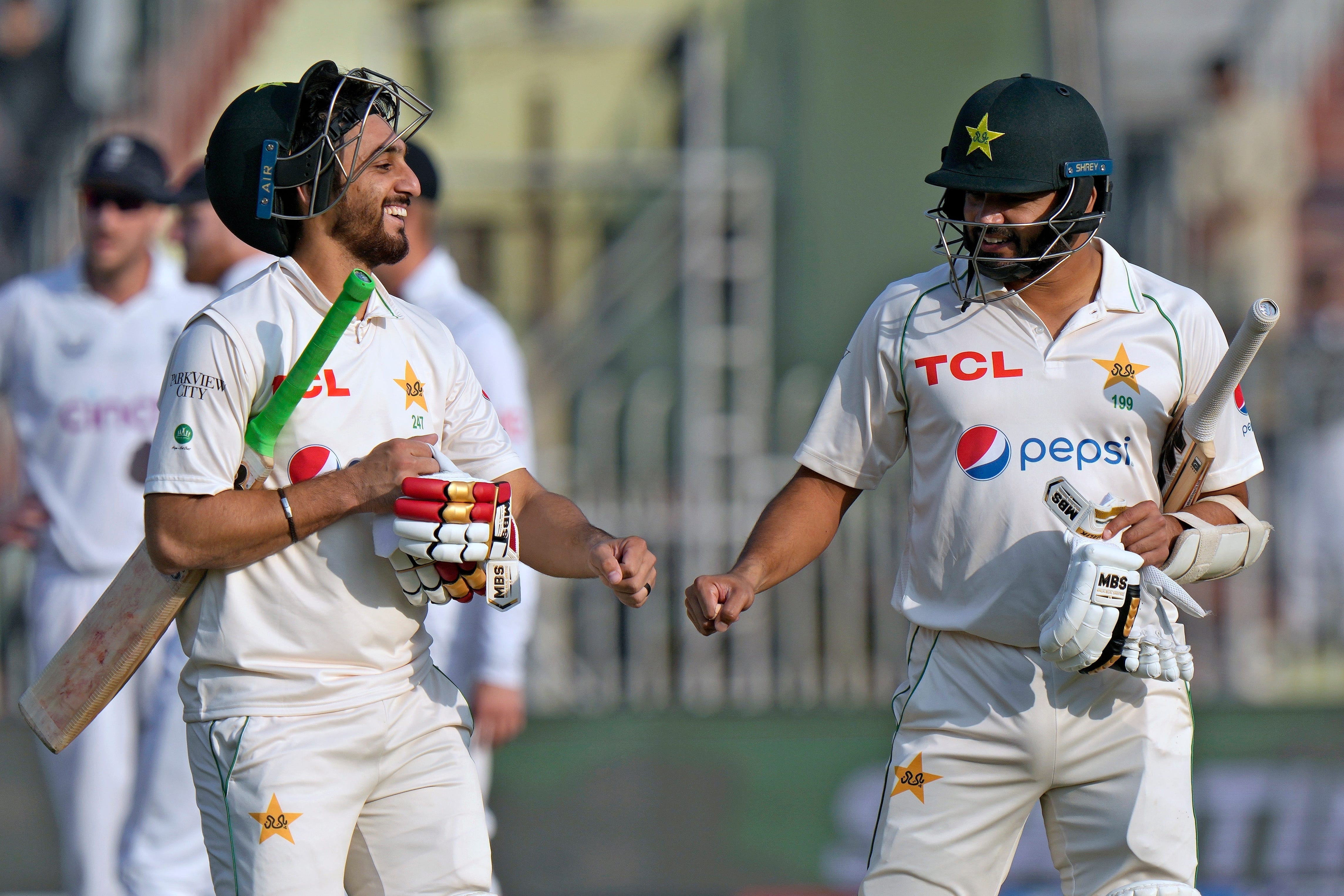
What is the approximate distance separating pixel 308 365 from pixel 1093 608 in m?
1.51

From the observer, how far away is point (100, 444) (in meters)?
4.50

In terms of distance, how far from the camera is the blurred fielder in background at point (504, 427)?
4508mm

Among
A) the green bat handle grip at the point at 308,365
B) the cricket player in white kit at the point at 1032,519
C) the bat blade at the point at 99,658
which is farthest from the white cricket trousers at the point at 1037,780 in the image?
the bat blade at the point at 99,658

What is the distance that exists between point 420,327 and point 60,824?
2.54 metres

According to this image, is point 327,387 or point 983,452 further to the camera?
point 983,452

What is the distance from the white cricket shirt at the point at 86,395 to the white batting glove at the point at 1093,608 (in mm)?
2784

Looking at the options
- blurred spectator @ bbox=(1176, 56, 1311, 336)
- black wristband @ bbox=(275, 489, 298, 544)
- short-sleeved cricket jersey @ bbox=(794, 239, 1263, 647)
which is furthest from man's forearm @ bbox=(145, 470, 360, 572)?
blurred spectator @ bbox=(1176, 56, 1311, 336)

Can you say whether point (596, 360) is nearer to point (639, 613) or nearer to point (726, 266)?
point (726, 266)

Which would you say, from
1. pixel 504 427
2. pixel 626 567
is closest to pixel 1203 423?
pixel 626 567

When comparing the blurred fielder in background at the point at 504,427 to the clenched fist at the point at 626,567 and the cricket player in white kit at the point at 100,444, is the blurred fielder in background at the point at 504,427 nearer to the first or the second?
the cricket player in white kit at the point at 100,444

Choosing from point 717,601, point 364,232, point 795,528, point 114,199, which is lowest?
point 717,601

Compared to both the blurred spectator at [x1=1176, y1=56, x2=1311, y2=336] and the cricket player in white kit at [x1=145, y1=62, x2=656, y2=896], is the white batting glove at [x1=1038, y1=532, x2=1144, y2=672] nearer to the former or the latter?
the cricket player in white kit at [x1=145, y1=62, x2=656, y2=896]

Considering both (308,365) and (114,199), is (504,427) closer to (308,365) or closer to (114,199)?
(114,199)

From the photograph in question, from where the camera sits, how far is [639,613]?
746 centimetres
